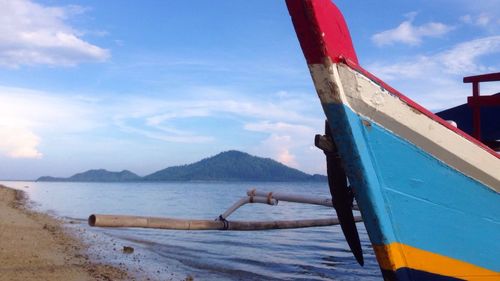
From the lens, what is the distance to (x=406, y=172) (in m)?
2.83

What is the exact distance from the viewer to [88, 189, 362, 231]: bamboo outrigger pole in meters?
4.62

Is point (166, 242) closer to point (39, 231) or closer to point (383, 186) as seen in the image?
point (39, 231)

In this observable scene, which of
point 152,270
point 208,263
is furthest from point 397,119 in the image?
point 208,263

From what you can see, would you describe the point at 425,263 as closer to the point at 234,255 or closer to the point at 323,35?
the point at 323,35

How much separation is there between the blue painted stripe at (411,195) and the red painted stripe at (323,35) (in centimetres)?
24

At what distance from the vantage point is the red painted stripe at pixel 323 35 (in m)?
2.54

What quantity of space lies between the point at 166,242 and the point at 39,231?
12.2ft

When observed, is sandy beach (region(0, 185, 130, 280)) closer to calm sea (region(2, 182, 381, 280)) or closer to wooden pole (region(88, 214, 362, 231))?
calm sea (region(2, 182, 381, 280))

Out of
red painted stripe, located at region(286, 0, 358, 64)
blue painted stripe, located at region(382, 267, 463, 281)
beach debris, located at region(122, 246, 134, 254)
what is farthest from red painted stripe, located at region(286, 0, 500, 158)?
beach debris, located at region(122, 246, 134, 254)

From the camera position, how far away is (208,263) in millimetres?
10992

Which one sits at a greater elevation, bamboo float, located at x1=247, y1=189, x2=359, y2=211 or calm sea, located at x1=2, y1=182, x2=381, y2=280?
bamboo float, located at x1=247, y1=189, x2=359, y2=211

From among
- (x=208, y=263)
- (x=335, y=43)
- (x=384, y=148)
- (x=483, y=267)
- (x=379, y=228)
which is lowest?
(x=208, y=263)

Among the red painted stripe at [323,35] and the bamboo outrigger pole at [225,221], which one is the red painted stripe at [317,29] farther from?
the bamboo outrigger pole at [225,221]

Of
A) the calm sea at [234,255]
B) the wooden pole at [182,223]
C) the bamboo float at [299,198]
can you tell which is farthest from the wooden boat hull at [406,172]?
the calm sea at [234,255]
